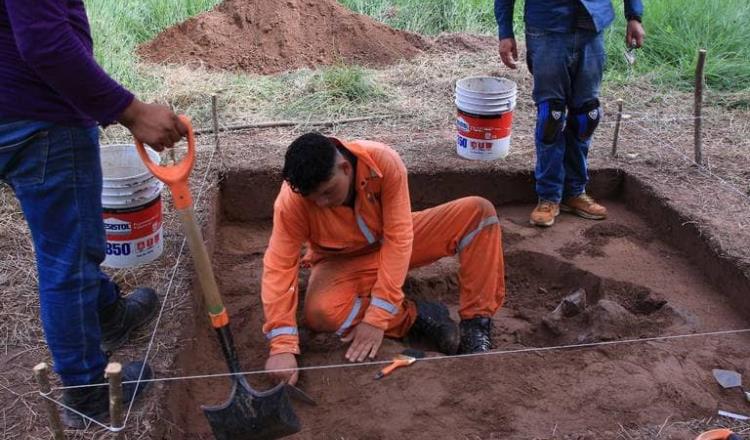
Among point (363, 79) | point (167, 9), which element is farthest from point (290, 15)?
point (363, 79)

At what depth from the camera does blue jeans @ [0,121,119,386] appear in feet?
7.30

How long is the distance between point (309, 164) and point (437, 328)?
1109 mm

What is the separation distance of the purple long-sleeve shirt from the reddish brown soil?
44.1 inches

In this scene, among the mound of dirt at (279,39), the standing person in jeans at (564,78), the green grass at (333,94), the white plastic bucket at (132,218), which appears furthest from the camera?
the mound of dirt at (279,39)

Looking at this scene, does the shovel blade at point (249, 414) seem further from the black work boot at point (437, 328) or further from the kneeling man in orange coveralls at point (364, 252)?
the black work boot at point (437, 328)

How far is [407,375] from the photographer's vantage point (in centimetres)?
293

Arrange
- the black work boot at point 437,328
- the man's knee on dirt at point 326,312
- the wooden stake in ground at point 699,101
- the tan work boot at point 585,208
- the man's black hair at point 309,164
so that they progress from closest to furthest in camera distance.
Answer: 1. the man's black hair at point 309,164
2. the man's knee on dirt at point 326,312
3. the black work boot at point 437,328
4. the wooden stake in ground at point 699,101
5. the tan work boot at point 585,208

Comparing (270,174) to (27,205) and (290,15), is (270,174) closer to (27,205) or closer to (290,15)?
(27,205)

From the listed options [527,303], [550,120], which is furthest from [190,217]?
[550,120]

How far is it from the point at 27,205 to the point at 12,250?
153cm

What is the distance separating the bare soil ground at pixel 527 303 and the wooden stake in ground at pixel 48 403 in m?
0.22

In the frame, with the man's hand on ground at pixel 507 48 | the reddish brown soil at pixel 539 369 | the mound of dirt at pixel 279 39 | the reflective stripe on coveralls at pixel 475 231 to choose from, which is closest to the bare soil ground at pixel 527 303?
the reddish brown soil at pixel 539 369

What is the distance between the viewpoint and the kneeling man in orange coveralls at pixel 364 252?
2883 mm

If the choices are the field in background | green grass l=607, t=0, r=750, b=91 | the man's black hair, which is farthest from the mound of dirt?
the man's black hair
